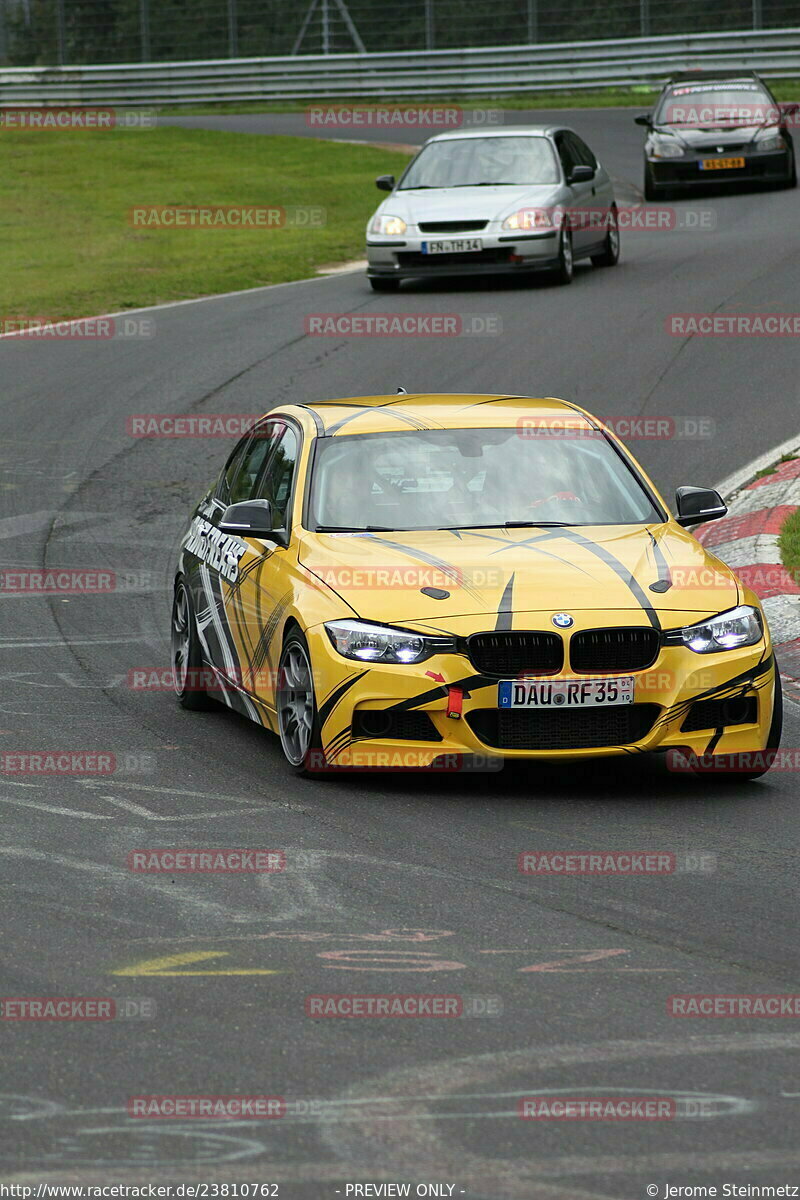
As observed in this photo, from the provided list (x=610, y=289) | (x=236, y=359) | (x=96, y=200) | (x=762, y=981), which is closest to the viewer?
(x=762, y=981)

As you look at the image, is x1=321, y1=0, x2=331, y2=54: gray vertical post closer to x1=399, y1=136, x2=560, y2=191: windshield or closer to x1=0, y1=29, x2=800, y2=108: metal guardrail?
x1=0, y1=29, x2=800, y2=108: metal guardrail

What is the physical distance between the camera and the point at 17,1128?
4348 mm

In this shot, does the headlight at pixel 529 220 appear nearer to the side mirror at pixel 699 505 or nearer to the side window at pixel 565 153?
the side window at pixel 565 153

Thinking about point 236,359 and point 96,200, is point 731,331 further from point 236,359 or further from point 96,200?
point 96,200

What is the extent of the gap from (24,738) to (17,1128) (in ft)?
13.7

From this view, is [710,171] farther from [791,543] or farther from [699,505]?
[699,505]

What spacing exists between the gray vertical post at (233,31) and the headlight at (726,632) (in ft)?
138

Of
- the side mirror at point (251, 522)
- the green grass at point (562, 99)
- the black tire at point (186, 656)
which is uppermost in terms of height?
the green grass at point (562, 99)

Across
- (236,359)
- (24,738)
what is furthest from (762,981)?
(236,359)

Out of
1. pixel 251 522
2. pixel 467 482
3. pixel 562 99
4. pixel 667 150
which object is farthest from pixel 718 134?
pixel 251 522

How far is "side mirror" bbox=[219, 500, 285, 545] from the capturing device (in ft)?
27.5

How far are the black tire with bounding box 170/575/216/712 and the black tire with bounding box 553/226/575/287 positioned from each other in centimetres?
1249

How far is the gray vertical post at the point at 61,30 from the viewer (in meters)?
48.3

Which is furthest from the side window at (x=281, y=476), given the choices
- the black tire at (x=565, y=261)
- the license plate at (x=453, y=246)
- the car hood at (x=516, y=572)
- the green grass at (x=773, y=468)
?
the black tire at (x=565, y=261)
